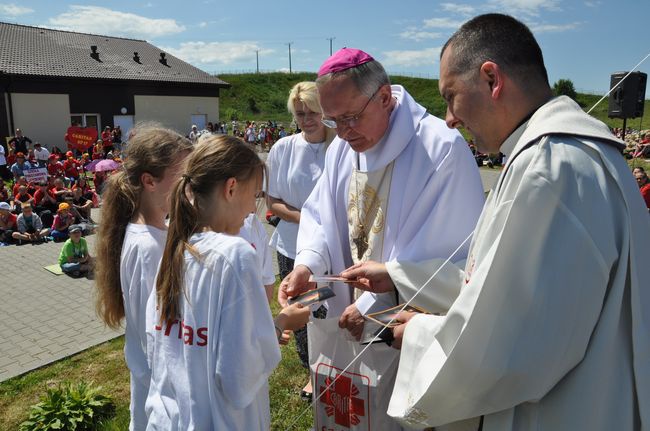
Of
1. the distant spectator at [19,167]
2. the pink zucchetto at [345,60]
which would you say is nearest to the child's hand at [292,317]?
the pink zucchetto at [345,60]

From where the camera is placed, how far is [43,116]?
81.6 ft

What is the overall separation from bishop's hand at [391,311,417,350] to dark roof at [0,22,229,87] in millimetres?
26647

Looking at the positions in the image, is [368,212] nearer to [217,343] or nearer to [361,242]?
[361,242]

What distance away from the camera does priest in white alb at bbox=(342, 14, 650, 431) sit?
48.0 inches

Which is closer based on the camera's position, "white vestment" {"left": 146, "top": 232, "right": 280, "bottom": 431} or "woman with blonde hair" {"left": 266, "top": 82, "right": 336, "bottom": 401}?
"white vestment" {"left": 146, "top": 232, "right": 280, "bottom": 431}

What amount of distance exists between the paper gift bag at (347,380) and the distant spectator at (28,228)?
29.5 ft

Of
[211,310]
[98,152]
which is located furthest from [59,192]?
[211,310]

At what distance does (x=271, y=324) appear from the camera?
66.0 inches

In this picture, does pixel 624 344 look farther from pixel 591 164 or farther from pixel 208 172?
pixel 208 172

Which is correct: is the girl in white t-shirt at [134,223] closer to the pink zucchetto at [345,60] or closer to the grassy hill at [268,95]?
the pink zucchetto at [345,60]

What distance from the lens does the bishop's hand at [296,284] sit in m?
2.46

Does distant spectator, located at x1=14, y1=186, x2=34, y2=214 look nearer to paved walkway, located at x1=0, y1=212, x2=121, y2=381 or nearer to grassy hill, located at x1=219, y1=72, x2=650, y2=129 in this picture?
paved walkway, located at x1=0, y1=212, x2=121, y2=381

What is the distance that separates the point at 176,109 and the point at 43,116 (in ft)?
26.4

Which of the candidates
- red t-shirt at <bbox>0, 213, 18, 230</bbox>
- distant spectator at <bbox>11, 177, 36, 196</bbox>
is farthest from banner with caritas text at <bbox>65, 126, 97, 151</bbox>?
red t-shirt at <bbox>0, 213, 18, 230</bbox>
